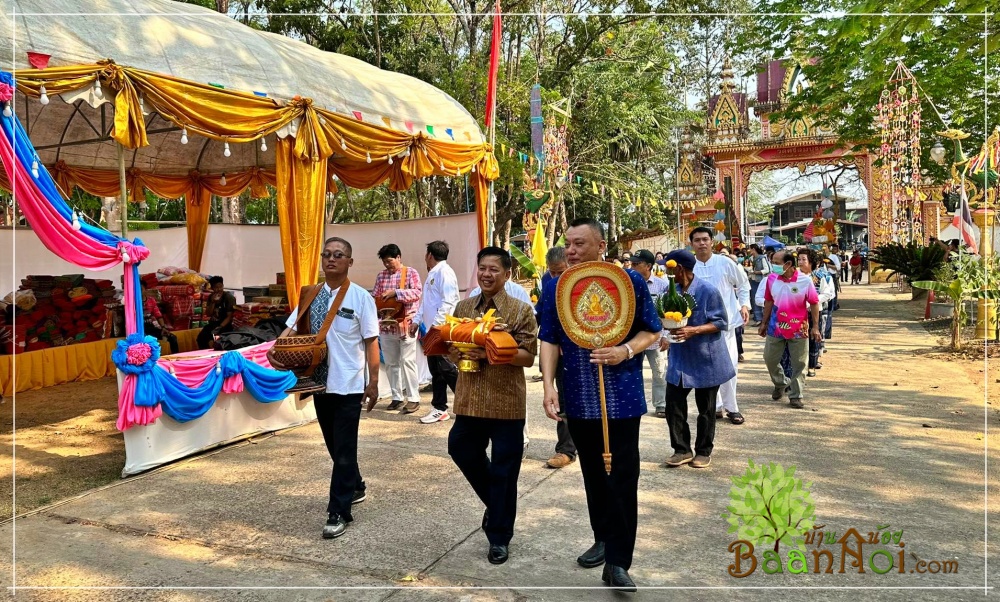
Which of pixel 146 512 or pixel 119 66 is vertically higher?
pixel 119 66

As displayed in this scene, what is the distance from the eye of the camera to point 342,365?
4.15 meters

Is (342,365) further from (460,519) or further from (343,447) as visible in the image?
(460,519)

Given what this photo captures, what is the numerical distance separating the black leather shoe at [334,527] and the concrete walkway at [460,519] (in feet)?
0.19

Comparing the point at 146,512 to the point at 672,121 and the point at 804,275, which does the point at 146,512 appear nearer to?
the point at 804,275

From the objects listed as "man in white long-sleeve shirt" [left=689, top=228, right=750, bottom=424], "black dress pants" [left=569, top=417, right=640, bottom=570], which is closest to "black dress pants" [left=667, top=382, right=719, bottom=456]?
"man in white long-sleeve shirt" [left=689, top=228, right=750, bottom=424]

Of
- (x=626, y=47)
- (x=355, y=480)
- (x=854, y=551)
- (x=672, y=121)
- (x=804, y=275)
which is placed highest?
(x=626, y=47)

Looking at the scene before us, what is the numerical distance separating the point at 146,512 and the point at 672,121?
25312 millimetres

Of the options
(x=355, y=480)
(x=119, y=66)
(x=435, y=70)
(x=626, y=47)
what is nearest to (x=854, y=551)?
(x=355, y=480)

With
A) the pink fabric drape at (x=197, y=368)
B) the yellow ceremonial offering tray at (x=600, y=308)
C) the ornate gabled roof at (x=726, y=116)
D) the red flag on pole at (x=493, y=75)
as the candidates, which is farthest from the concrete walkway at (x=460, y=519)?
the ornate gabled roof at (x=726, y=116)

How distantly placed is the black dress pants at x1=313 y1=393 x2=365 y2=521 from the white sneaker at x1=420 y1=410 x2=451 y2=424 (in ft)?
8.36

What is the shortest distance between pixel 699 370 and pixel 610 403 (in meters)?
2.09

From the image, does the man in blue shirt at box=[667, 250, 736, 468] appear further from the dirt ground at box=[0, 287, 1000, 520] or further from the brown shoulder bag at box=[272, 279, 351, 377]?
the dirt ground at box=[0, 287, 1000, 520]

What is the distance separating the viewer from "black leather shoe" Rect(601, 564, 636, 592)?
3.31 meters

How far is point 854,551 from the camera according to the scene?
372cm
